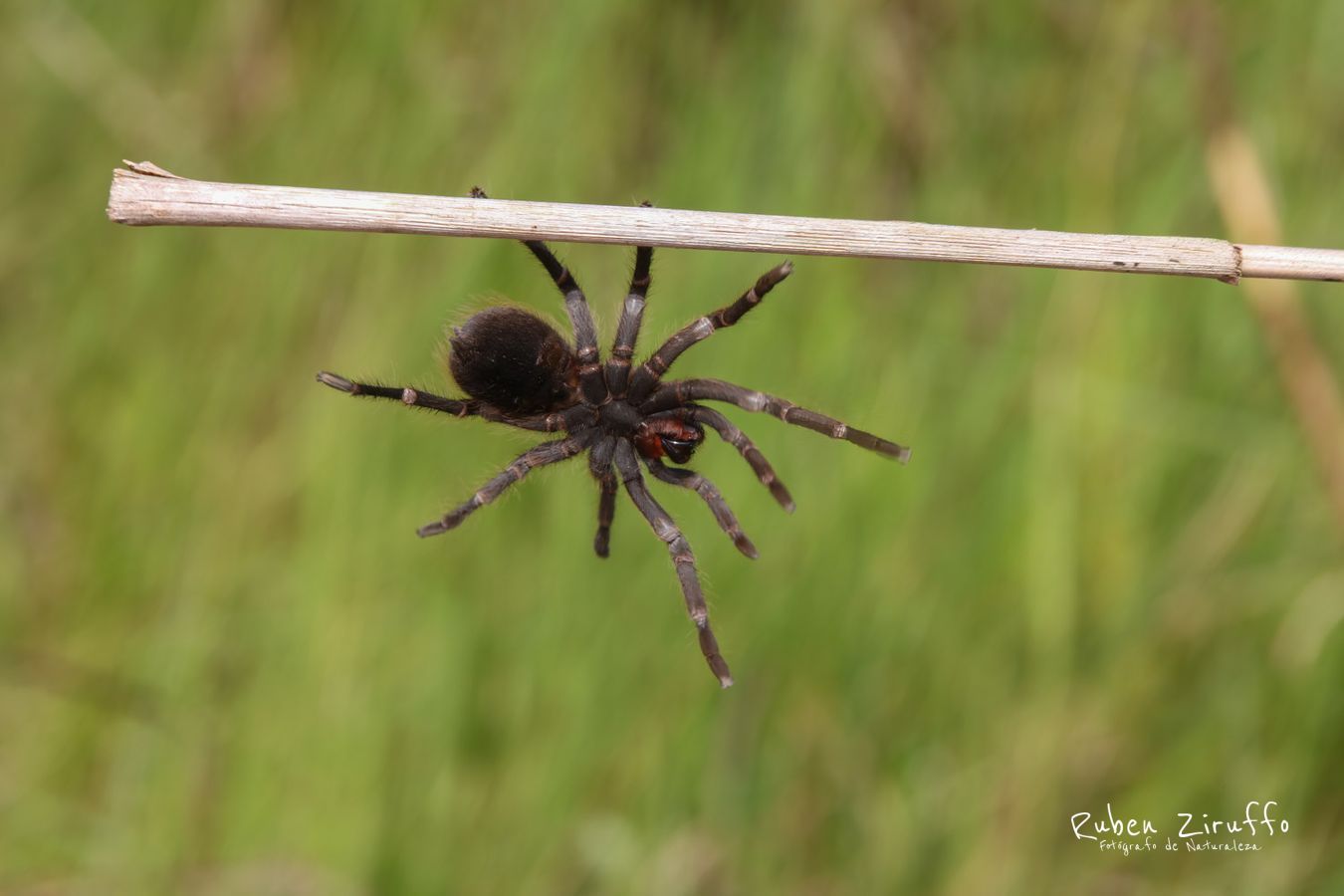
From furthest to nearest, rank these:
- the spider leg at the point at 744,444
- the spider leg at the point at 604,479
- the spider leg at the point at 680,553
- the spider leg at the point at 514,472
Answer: the spider leg at the point at 604,479 → the spider leg at the point at 514,472 → the spider leg at the point at 680,553 → the spider leg at the point at 744,444

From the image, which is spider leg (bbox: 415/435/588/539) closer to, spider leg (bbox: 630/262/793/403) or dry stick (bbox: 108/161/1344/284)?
spider leg (bbox: 630/262/793/403)

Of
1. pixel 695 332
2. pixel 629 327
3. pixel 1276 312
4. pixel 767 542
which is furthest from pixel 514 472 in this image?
pixel 1276 312

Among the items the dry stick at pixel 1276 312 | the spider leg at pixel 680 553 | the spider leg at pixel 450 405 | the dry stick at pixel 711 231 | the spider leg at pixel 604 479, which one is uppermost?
the dry stick at pixel 1276 312

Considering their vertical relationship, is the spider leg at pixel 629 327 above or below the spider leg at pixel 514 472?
above

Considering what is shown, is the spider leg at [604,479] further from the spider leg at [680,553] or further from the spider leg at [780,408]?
the spider leg at [780,408]

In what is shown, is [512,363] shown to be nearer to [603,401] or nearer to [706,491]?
[603,401]

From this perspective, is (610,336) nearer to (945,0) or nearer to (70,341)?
(945,0)

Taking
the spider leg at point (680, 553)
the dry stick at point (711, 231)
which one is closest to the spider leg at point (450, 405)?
the spider leg at point (680, 553)

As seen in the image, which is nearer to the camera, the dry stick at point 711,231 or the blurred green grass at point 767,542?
the dry stick at point 711,231

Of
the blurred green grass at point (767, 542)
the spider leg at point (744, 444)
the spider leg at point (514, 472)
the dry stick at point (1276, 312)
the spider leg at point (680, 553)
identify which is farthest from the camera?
the blurred green grass at point (767, 542)
